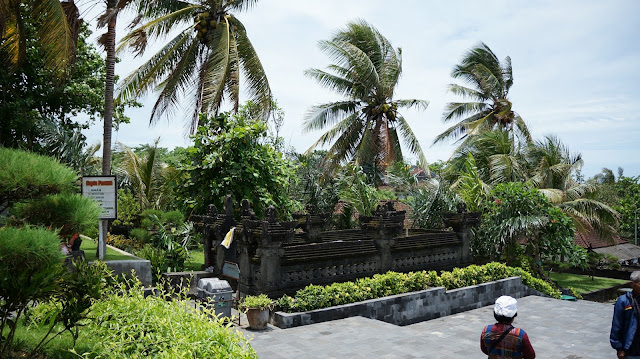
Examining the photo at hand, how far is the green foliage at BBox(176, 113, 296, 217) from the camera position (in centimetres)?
1430

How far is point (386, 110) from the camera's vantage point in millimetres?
21031

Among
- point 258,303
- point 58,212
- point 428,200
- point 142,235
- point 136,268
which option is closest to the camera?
point 58,212

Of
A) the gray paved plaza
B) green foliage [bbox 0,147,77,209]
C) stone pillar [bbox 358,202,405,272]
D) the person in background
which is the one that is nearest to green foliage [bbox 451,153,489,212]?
stone pillar [bbox 358,202,405,272]

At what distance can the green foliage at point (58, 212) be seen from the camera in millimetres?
4980

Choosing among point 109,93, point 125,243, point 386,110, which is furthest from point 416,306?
point 386,110

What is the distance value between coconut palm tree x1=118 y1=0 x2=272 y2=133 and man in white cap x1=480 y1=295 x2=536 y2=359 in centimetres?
1246

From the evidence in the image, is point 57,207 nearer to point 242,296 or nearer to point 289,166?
point 242,296

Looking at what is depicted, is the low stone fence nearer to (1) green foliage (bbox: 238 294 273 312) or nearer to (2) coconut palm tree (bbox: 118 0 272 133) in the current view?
(1) green foliage (bbox: 238 294 273 312)

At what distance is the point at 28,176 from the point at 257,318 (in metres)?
5.63

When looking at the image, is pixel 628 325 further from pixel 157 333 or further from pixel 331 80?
pixel 331 80

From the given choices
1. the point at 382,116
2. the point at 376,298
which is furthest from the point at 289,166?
the point at 376,298

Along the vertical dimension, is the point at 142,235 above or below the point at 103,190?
below

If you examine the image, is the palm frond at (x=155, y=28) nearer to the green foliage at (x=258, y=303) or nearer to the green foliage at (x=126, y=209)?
the green foliage at (x=126, y=209)

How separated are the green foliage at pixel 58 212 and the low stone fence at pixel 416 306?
17.3 feet
